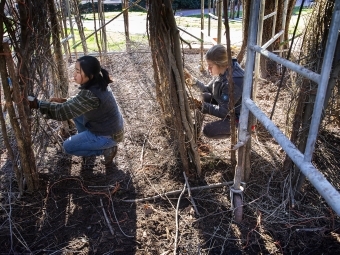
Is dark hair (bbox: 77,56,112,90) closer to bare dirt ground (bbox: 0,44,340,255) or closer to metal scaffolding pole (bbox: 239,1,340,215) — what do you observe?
bare dirt ground (bbox: 0,44,340,255)

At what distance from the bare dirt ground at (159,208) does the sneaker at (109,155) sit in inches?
3.3

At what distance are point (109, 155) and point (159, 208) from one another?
739mm

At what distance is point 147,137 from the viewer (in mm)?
3441

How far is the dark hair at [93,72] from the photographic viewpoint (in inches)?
97.8

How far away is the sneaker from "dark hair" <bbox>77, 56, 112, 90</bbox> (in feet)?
1.94

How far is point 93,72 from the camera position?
2543 millimetres

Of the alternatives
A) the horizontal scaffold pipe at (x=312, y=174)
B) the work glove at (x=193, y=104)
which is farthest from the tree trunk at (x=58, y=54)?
the horizontal scaffold pipe at (x=312, y=174)

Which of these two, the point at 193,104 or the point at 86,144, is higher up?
the point at 193,104

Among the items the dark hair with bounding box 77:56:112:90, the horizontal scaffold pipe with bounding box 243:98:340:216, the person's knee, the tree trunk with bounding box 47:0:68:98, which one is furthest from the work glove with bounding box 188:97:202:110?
the tree trunk with bounding box 47:0:68:98

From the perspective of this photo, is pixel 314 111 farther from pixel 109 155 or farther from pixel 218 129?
pixel 109 155

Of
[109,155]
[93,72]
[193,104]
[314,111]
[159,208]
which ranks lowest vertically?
[159,208]

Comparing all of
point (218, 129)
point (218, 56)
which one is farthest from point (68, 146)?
point (218, 56)

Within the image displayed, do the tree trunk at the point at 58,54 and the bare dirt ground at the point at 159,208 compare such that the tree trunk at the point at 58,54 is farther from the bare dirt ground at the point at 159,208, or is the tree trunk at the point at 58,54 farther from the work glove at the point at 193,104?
the work glove at the point at 193,104

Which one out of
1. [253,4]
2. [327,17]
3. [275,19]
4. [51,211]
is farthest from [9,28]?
[275,19]
